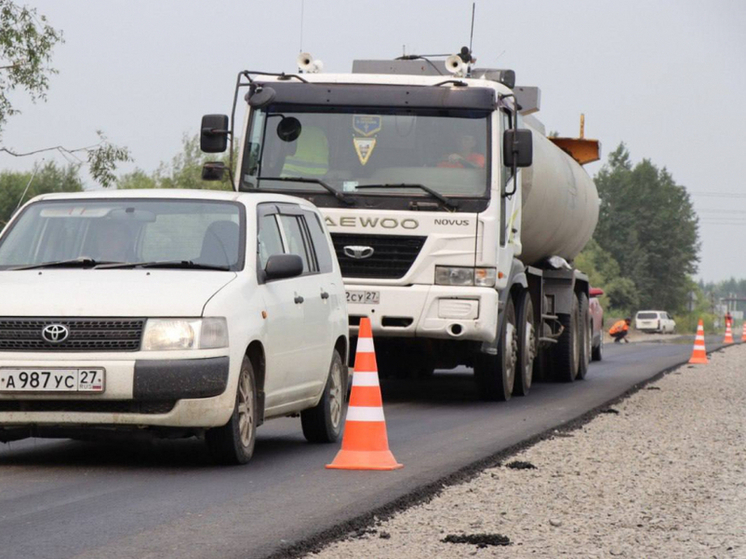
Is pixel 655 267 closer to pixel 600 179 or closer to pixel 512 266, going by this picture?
pixel 600 179

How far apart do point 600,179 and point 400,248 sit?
520 ft

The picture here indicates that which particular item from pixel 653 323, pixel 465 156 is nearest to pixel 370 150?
pixel 465 156

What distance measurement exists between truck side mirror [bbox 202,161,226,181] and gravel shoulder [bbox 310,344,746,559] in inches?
178

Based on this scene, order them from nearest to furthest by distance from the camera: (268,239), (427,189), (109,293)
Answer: (109,293)
(268,239)
(427,189)

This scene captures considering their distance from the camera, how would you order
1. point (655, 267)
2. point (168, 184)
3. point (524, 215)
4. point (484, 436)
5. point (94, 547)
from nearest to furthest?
1. point (94, 547)
2. point (484, 436)
3. point (524, 215)
4. point (168, 184)
5. point (655, 267)

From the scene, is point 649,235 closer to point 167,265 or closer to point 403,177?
point 403,177

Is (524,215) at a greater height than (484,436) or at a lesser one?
greater

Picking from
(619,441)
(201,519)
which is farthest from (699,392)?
(201,519)

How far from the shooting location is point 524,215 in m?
18.1

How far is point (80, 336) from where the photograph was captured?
917 cm

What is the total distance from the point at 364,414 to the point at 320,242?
7.09ft

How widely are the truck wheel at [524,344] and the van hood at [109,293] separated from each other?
8.78 meters

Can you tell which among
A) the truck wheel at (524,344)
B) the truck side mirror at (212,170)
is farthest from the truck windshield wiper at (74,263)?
the truck wheel at (524,344)

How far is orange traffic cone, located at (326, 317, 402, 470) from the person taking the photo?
996 centimetres
